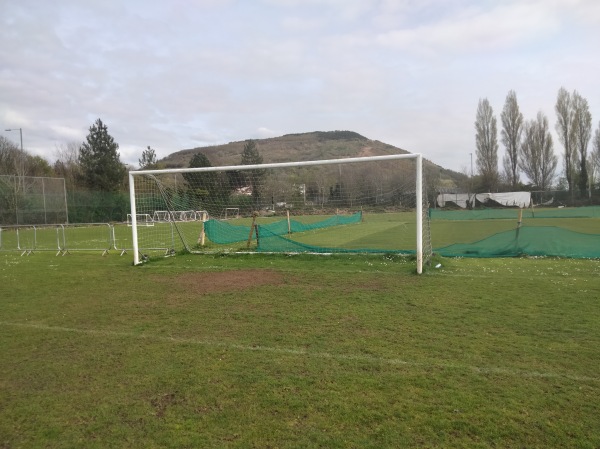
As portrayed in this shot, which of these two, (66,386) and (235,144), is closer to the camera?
(66,386)

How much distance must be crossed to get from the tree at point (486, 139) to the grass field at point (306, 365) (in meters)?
56.7

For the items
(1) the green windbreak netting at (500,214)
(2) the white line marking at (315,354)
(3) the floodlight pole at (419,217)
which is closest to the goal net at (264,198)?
(3) the floodlight pole at (419,217)

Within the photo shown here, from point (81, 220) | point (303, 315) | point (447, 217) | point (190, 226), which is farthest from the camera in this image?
point (81, 220)

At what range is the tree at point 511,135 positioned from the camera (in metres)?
59.1

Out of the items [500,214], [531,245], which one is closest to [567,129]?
[500,214]

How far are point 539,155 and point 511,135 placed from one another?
4.83 m

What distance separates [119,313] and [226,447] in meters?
4.31

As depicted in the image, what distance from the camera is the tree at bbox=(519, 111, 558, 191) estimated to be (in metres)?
58.3

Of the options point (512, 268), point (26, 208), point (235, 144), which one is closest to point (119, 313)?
point (512, 268)

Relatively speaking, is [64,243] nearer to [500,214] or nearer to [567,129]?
[500,214]

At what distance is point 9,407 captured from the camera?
11.3 feet

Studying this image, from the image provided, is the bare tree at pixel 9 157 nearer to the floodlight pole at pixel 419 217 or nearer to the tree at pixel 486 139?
the floodlight pole at pixel 419 217

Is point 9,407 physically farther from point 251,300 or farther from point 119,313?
point 251,300

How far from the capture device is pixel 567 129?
55.5m
